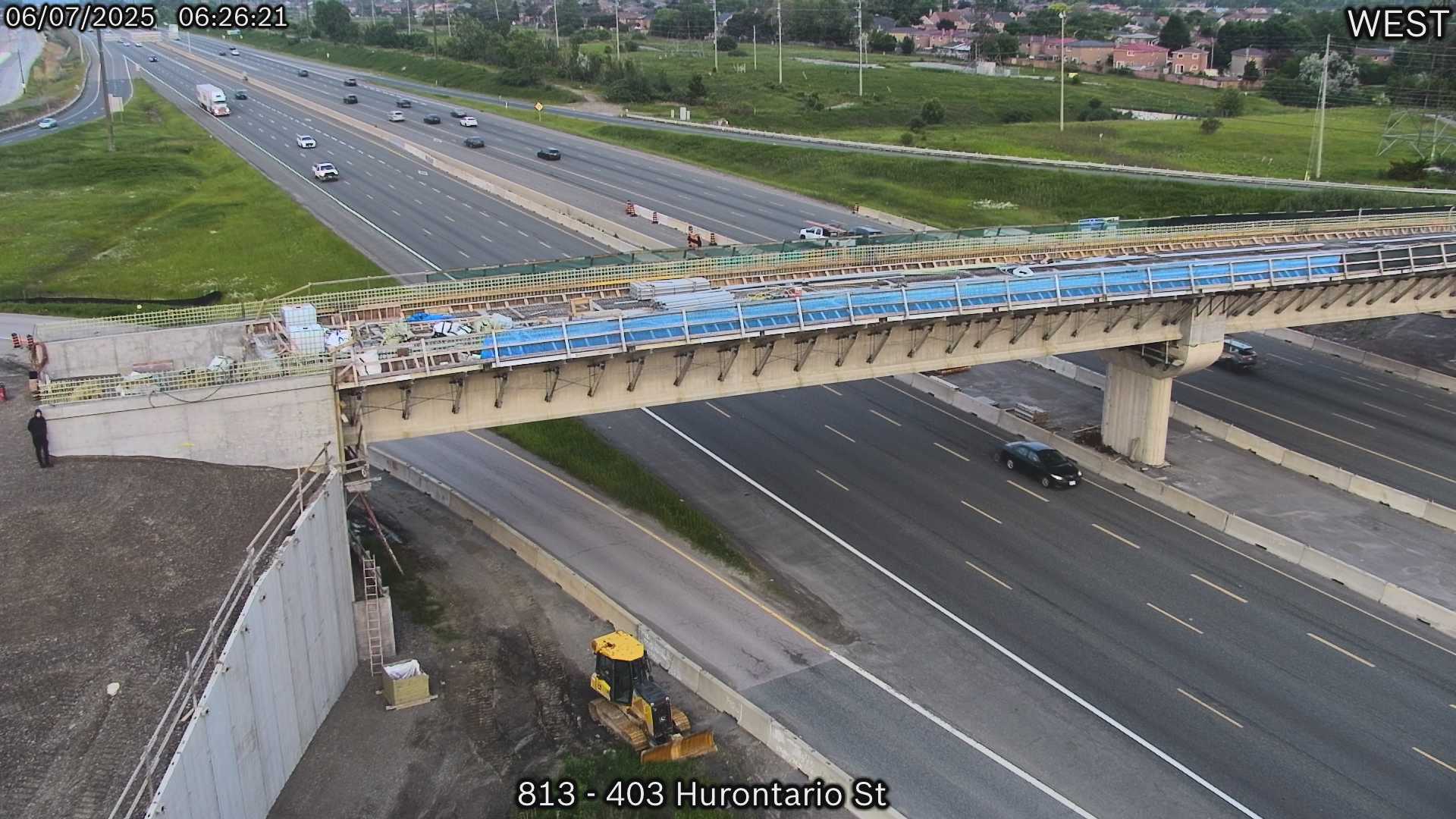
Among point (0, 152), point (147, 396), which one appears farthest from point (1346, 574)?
point (0, 152)

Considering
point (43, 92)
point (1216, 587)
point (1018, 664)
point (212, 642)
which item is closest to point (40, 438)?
point (212, 642)

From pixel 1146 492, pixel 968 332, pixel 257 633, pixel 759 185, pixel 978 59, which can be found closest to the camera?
pixel 257 633

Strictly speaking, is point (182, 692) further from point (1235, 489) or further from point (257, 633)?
point (1235, 489)

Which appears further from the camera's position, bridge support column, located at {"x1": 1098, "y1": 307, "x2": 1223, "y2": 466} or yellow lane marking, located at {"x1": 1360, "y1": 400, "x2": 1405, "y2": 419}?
yellow lane marking, located at {"x1": 1360, "y1": 400, "x2": 1405, "y2": 419}

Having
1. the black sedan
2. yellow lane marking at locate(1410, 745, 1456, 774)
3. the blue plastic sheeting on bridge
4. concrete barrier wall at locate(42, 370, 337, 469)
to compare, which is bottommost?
yellow lane marking at locate(1410, 745, 1456, 774)

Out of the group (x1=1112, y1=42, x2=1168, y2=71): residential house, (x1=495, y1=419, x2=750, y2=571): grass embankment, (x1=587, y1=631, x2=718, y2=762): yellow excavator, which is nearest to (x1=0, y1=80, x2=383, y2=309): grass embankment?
(x1=495, y1=419, x2=750, y2=571): grass embankment

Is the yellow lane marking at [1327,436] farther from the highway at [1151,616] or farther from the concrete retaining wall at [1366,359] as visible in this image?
the highway at [1151,616]

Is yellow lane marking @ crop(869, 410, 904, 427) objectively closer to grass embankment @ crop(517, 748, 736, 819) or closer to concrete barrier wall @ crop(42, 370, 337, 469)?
grass embankment @ crop(517, 748, 736, 819)
